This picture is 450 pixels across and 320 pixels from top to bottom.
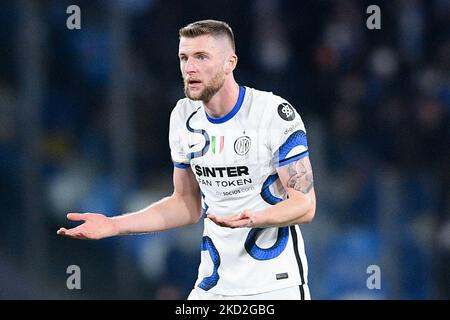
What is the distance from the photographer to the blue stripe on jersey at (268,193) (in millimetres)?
4621

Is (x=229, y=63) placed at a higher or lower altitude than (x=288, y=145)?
higher

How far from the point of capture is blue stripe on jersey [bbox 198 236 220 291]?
4.71 metres

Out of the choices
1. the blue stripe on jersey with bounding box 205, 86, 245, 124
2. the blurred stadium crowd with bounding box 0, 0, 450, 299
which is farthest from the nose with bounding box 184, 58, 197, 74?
the blurred stadium crowd with bounding box 0, 0, 450, 299

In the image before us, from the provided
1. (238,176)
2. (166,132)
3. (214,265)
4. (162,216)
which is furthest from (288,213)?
(166,132)

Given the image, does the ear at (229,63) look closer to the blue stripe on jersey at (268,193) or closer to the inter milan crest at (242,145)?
the inter milan crest at (242,145)

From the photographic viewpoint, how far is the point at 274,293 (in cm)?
462

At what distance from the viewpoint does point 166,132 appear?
835 centimetres

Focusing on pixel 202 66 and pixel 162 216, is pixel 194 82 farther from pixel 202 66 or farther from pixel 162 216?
pixel 162 216

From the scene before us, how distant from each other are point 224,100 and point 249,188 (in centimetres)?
48

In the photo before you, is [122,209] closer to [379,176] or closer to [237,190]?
[379,176]

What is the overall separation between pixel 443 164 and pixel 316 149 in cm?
128

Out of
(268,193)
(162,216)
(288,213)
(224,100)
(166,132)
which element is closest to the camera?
(288,213)

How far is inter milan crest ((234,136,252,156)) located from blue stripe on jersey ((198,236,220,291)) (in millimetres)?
487

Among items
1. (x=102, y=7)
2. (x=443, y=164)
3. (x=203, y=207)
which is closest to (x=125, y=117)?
(x=102, y=7)
